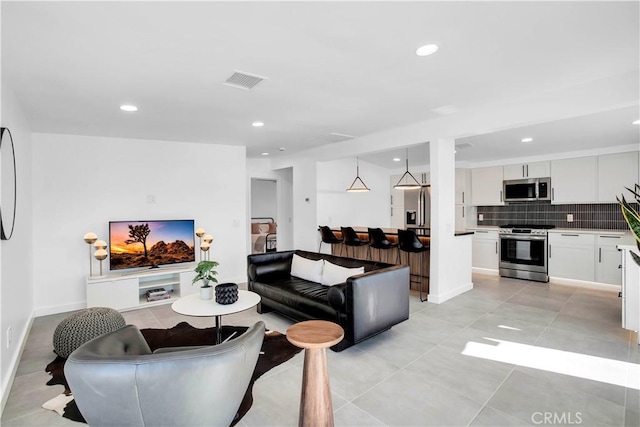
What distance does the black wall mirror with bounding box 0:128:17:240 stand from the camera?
8.34 ft

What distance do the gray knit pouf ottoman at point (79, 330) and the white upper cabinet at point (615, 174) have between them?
7.27m

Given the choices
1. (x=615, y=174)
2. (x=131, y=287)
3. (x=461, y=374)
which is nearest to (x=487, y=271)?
(x=615, y=174)

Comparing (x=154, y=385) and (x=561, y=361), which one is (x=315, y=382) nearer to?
(x=154, y=385)

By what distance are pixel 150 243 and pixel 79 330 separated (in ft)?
7.12

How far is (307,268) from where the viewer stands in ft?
14.0

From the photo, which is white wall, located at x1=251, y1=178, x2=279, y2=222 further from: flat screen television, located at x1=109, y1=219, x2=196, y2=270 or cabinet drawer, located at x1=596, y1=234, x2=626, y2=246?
cabinet drawer, located at x1=596, y1=234, x2=626, y2=246

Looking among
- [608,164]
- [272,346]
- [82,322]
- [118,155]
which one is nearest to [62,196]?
[118,155]

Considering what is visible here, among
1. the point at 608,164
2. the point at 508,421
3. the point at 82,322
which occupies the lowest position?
the point at 508,421

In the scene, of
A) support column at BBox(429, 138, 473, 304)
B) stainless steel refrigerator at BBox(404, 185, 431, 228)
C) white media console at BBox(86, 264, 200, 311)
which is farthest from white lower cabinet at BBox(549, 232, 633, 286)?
white media console at BBox(86, 264, 200, 311)

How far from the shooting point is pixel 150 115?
3924 millimetres

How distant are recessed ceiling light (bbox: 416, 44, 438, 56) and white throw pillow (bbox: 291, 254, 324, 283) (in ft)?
8.48

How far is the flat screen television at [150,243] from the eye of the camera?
4.78m

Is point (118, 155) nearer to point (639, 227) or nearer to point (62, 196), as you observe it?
point (62, 196)

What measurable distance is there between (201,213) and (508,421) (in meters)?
5.01
